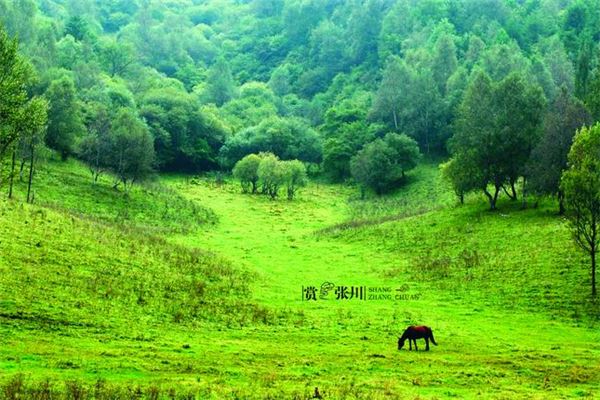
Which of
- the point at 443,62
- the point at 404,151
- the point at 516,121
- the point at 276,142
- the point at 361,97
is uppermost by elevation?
the point at 443,62

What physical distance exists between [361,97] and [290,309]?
4949 inches

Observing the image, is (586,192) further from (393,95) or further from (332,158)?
(393,95)

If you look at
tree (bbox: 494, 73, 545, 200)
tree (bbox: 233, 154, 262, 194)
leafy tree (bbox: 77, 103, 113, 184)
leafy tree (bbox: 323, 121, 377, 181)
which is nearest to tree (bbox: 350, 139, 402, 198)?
leafy tree (bbox: 323, 121, 377, 181)

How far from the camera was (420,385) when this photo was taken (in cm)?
2303

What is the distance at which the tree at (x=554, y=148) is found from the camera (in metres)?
58.3

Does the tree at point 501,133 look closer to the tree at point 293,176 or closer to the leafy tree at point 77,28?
the tree at point 293,176

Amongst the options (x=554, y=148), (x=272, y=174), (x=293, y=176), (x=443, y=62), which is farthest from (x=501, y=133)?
(x=443, y=62)

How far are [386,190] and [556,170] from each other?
1919 inches

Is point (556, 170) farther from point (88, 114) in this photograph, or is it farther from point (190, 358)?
point (88, 114)

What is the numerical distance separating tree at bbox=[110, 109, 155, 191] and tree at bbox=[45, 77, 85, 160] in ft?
28.9

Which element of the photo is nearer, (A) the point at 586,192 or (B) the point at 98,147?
(A) the point at 586,192

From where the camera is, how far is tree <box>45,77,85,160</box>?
86.8 metres

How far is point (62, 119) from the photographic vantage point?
87.9 m

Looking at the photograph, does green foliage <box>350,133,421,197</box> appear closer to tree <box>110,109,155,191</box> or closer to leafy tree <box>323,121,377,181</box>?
leafy tree <box>323,121,377,181</box>
